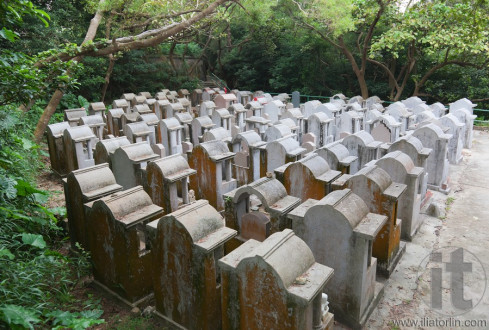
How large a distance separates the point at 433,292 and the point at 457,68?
16.3 metres

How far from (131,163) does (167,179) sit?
118 centimetres

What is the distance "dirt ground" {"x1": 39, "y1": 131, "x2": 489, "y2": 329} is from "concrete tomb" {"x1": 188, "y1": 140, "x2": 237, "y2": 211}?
8.89 feet

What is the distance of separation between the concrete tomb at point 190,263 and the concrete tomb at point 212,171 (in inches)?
108

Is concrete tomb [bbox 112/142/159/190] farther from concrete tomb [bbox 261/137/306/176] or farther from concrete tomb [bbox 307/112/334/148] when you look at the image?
concrete tomb [bbox 307/112/334/148]

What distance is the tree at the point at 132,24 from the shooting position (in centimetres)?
1005

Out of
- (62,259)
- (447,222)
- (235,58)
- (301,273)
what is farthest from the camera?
(235,58)

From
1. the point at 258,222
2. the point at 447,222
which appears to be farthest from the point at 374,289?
the point at 447,222

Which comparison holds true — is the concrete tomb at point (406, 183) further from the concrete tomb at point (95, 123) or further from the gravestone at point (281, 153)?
the concrete tomb at point (95, 123)

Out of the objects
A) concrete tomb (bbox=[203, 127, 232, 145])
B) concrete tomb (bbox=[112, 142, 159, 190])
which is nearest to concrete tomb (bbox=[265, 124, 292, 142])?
concrete tomb (bbox=[203, 127, 232, 145])

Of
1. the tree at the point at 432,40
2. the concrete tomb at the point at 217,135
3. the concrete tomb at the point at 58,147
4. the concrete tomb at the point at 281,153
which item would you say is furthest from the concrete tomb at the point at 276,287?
the tree at the point at 432,40

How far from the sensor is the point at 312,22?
53.1 ft

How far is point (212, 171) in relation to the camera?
→ 675 cm

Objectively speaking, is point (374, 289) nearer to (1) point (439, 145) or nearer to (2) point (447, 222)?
(2) point (447, 222)

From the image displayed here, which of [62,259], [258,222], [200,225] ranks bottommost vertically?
[62,259]
